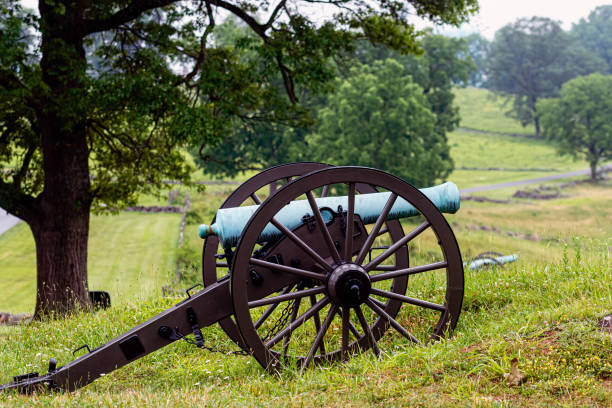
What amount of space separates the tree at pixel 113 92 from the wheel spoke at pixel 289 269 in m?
5.19

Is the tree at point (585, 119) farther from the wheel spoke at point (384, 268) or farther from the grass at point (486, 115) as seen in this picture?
the wheel spoke at point (384, 268)

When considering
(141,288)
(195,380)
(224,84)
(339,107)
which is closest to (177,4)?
(224,84)

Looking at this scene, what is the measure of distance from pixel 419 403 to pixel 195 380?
2109mm

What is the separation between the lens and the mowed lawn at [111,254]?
57.2 ft

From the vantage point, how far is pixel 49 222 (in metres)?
10.2

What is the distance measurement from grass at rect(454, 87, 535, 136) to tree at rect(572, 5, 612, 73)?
24.0 m

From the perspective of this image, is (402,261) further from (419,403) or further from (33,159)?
(33,159)

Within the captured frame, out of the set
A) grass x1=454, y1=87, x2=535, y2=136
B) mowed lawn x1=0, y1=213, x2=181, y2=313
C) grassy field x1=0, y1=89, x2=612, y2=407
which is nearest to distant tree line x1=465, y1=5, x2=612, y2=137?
grass x1=454, y1=87, x2=535, y2=136

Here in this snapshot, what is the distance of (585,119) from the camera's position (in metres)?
50.1

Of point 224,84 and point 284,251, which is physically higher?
point 224,84

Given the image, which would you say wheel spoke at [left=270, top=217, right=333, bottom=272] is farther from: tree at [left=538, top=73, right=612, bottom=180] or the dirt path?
tree at [left=538, top=73, right=612, bottom=180]

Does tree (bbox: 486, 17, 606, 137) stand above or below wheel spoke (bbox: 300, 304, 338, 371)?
above

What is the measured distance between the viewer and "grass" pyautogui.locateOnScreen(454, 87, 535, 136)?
76000 mm

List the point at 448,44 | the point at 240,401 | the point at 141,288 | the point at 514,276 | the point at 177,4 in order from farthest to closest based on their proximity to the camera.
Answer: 1. the point at 448,44
2. the point at 177,4
3. the point at 141,288
4. the point at 514,276
5. the point at 240,401
